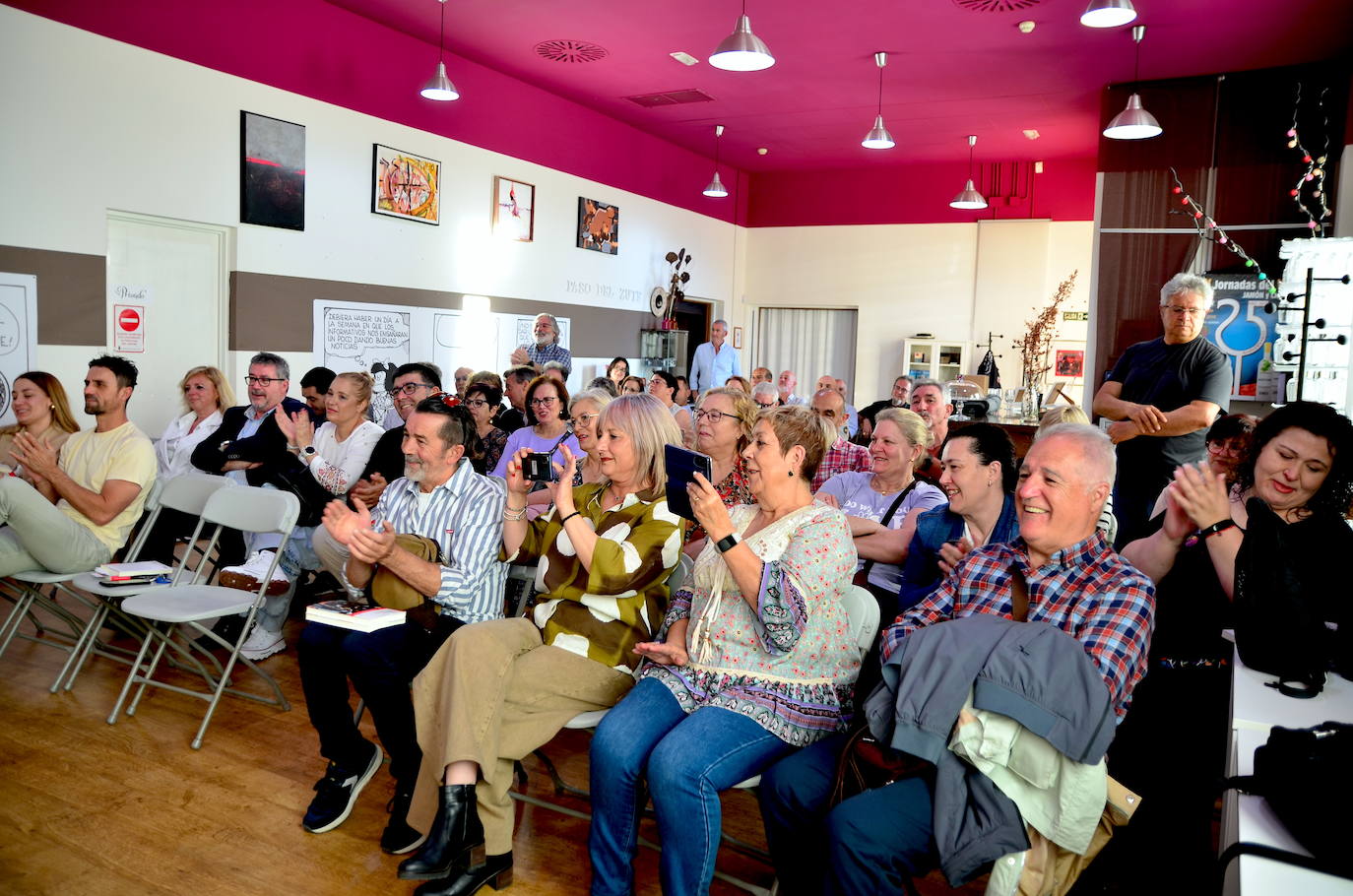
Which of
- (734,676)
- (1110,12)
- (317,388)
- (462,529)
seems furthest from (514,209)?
(734,676)

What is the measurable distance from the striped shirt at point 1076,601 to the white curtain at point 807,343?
35.4 feet

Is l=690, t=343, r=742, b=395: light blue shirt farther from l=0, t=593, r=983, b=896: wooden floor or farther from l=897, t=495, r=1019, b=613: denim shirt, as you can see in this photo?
l=897, t=495, r=1019, b=613: denim shirt

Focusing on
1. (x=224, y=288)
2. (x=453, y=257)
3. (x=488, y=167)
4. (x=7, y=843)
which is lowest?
(x=7, y=843)

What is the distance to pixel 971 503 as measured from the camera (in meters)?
2.76

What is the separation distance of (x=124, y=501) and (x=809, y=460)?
3.31 metres

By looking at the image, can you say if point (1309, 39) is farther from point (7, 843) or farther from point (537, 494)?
point (7, 843)

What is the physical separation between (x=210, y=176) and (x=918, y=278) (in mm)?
8909

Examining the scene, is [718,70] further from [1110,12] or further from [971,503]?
[971,503]

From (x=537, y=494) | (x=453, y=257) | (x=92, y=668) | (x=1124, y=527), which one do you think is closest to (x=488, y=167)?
(x=453, y=257)

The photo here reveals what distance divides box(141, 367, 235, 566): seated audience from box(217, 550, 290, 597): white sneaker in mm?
735

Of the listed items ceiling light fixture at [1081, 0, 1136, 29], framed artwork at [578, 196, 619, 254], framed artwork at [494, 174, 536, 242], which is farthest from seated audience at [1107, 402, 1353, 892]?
framed artwork at [578, 196, 619, 254]

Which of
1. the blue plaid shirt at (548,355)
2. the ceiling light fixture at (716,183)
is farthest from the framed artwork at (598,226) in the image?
the blue plaid shirt at (548,355)

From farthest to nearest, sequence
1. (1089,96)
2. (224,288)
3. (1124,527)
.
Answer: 1. (1089,96)
2. (224,288)
3. (1124,527)

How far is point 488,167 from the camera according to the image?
855cm
